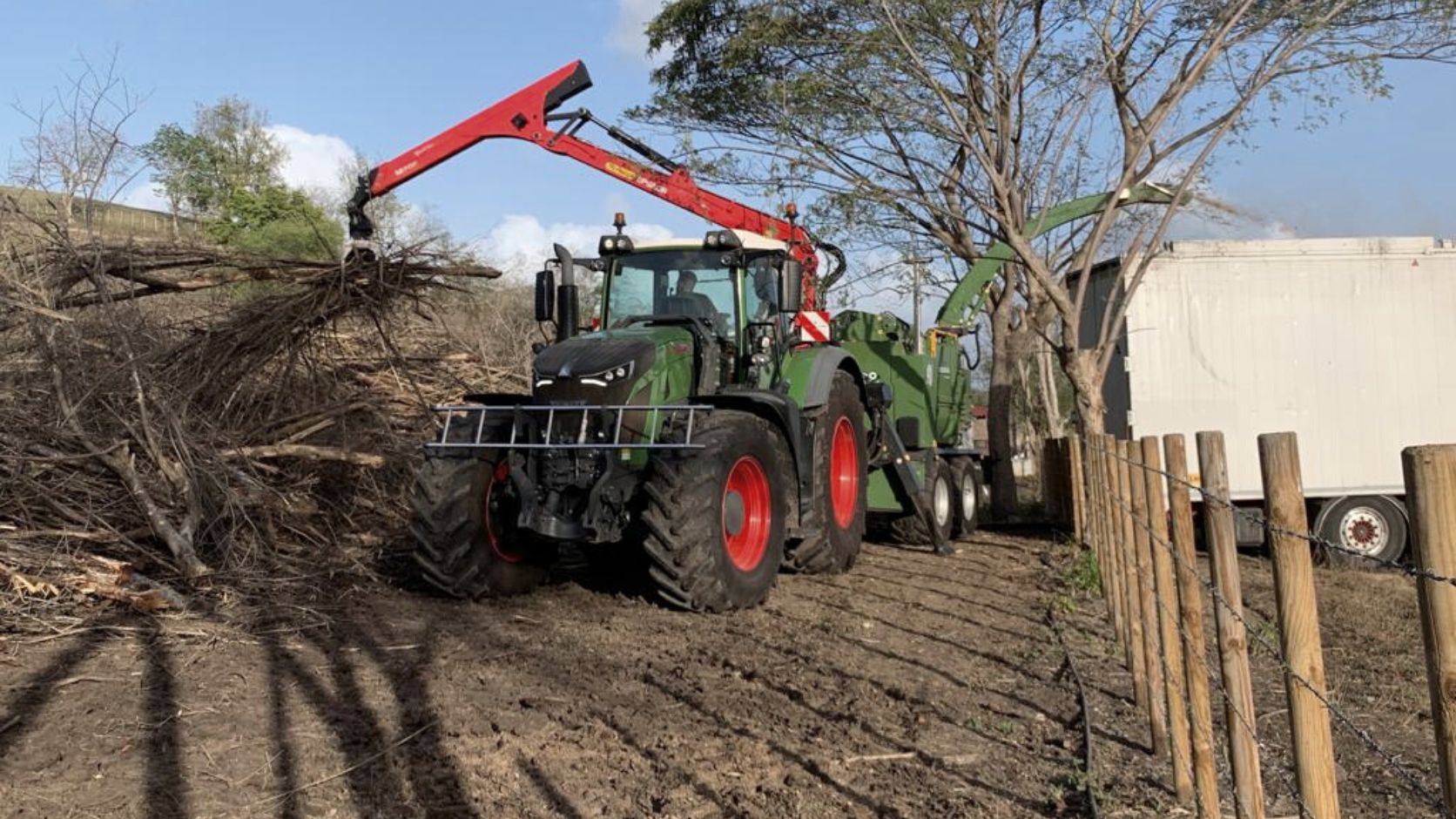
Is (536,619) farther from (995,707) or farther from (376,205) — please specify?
(376,205)

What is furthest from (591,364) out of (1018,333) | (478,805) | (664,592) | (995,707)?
(1018,333)

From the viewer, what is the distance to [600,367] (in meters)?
7.69

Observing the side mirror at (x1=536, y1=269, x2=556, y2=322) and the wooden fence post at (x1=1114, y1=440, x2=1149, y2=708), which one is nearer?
the wooden fence post at (x1=1114, y1=440, x2=1149, y2=708)

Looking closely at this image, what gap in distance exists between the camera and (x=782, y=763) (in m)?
4.82

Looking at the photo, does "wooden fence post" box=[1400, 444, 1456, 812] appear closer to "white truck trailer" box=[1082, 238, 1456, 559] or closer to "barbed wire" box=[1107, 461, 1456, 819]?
"barbed wire" box=[1107, 461, 1456, 819]

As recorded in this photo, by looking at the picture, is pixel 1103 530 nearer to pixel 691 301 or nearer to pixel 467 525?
pixel 691 301

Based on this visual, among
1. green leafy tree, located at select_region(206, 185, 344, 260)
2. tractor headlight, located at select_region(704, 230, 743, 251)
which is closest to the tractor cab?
tractor headlight, located at select_region(704, 230, 743, 251)

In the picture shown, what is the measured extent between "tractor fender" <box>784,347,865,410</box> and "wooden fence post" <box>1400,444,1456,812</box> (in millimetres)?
6949

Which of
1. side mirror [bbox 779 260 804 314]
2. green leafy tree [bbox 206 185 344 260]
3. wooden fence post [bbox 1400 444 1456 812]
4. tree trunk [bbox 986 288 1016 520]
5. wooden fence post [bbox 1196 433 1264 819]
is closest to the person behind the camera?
wooden fence post [bbox 1400 444 1456 812]

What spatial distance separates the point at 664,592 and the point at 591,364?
148 cm

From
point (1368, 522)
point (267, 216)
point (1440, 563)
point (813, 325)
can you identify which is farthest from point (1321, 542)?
point (267, 216)

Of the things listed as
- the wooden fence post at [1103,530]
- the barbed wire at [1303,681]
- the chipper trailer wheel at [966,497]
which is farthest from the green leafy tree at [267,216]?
the barbed wire at [1303,681]

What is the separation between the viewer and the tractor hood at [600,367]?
7.72 meters

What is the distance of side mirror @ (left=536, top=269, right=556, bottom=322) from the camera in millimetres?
8977
